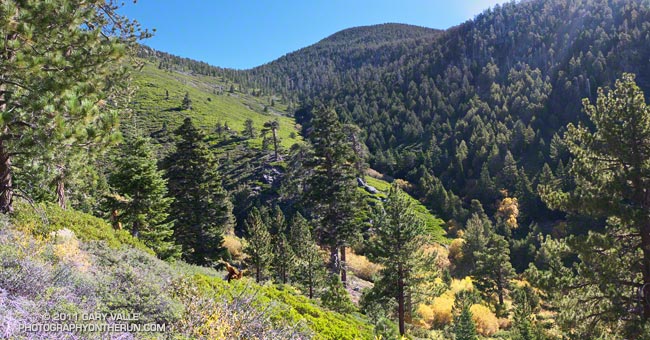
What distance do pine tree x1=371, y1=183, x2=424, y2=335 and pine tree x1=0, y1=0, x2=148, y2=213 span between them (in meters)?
16.2

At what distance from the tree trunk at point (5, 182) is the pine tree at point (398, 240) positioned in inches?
657

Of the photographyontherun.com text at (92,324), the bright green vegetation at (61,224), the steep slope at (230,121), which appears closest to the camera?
the photographyontherun.com text at (92,324)

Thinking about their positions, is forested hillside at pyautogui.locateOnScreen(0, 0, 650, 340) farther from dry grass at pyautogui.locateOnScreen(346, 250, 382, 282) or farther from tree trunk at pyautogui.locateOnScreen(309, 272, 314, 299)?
dry grass at pyautogui.locateOnScreen(346, 250, 382, 282)

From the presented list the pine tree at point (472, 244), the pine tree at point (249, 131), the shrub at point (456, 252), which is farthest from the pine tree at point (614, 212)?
the pine tree at point (249, 131)

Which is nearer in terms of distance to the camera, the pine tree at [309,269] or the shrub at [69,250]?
the shrub at [69,250]

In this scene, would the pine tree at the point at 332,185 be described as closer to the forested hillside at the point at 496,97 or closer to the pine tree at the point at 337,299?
the pine tree at the point at 337,299

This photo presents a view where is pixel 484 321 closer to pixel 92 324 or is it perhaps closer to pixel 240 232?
pixel 92 324

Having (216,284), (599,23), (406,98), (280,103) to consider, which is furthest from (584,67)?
(216,284)

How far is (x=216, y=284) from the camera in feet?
31.5

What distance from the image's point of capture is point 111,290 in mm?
6352

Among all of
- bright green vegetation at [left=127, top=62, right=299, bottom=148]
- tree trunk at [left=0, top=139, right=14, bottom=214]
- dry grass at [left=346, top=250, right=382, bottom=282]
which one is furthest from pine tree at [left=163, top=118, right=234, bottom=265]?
bright green vegetation at [left=127, top=62, right=299, bottom=148]

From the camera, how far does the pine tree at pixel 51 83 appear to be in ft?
22.4

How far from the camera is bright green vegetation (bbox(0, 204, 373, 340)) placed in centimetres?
547

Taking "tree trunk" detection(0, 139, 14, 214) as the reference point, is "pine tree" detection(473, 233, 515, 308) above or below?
below
